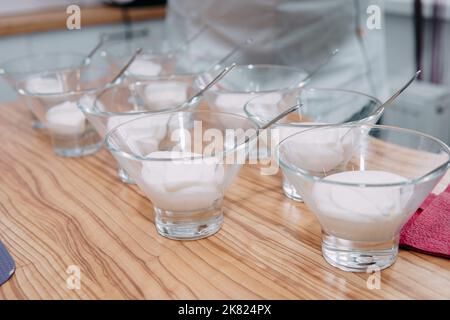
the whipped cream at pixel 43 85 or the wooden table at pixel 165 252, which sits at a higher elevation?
the whipped cream at pixel 43 85

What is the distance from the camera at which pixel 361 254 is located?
0.52m

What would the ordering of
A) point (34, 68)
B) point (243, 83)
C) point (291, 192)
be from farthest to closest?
point (34, 68) < point (243, 83) < point (291, 192)

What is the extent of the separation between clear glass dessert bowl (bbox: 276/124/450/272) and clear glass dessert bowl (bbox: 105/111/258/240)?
0.07m

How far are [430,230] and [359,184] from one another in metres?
0.15

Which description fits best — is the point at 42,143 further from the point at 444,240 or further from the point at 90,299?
the point at 444,240

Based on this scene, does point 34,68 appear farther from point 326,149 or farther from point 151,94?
point 326,149

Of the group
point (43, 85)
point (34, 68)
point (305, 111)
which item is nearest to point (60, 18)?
point (34, 68)

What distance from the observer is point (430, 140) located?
22.7 inches

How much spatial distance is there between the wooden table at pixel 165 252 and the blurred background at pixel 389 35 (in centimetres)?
121

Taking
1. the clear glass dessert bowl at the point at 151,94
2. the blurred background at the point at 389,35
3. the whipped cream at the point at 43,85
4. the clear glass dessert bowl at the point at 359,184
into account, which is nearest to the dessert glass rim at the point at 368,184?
the clear glass dessert bowl at the point at 359,184

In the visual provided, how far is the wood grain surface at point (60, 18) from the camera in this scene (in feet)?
5.95

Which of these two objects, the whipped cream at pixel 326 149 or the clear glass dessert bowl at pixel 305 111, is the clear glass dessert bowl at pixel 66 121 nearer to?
the clear glass dessert bowl at pixel 305 111

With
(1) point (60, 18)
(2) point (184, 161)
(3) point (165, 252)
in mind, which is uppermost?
(1) point (60, 18)
